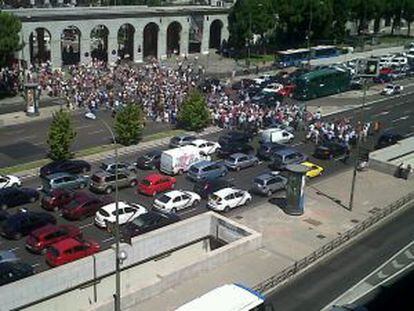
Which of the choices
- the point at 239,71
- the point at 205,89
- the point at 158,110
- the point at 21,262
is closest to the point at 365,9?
the point at 239,71

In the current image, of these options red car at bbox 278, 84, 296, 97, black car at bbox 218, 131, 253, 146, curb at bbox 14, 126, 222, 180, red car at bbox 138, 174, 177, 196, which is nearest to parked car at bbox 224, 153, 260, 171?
black car at bbox 218, 131, 253, 146

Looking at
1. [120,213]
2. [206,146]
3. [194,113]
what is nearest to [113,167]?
[120,213]

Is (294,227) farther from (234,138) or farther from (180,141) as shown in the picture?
(234,138)

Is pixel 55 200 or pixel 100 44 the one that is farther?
pixel 100 44

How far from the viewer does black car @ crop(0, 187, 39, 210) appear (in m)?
38.8

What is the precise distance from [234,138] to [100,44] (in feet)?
190

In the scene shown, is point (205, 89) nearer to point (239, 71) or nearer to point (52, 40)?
point (239, 71)

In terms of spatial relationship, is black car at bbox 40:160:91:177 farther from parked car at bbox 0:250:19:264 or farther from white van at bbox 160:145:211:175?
parked car at bbox 0:250:19:264

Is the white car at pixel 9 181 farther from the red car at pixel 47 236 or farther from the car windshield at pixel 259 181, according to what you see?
the car windshield at pixel 259 181

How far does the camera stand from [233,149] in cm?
5081

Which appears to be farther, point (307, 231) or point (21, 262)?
point (307, 231)

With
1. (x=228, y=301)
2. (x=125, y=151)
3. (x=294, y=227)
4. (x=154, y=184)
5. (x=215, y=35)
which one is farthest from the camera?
(x=215, y=35)

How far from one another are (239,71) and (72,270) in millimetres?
63437

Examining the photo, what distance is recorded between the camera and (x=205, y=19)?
10112 cm
